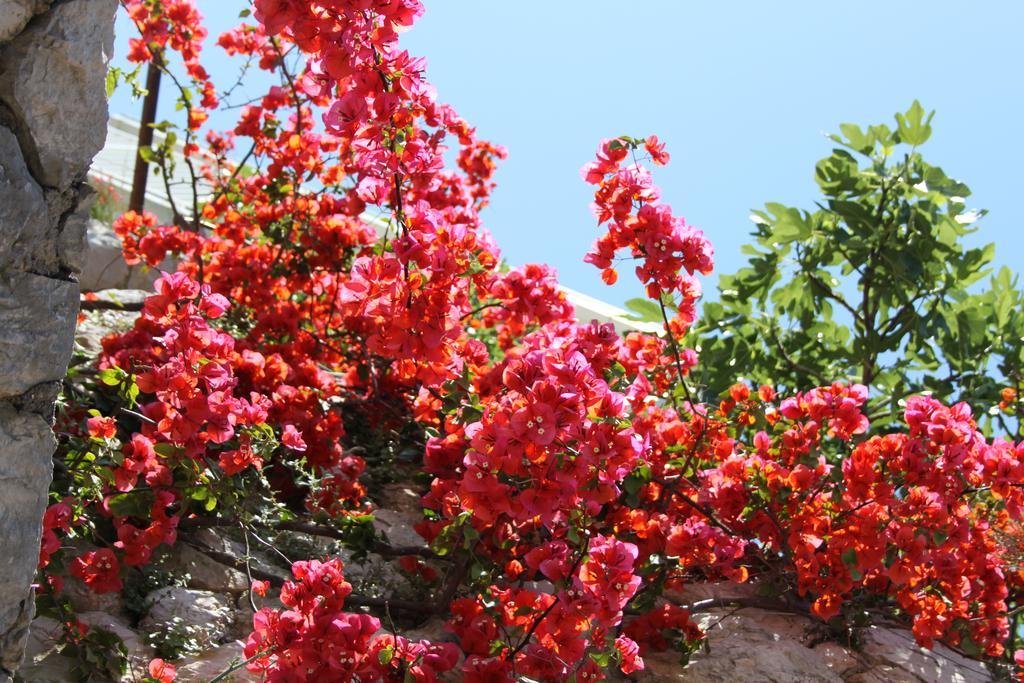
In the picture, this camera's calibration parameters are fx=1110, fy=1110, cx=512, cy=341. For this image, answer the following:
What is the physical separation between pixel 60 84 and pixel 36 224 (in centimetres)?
21

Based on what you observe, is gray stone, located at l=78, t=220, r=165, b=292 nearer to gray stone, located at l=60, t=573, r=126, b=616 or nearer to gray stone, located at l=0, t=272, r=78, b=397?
gray stone, located at l=60, t=573, r=126, b=616

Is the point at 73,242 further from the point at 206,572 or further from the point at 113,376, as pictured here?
the point at 206,572

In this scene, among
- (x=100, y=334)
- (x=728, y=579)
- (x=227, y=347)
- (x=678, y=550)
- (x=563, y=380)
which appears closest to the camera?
(x=563, y=380)

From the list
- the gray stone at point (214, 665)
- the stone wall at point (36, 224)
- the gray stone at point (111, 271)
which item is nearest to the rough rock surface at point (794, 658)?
the gray stone at point (214, 665)

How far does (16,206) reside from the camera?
A: 1593mm

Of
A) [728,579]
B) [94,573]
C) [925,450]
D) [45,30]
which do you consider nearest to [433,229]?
[45,30]

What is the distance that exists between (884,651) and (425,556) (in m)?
1.27

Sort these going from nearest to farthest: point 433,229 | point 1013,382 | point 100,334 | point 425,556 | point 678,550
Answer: point 433,229, point 678,550, point 425,556, point 1013,382, point 100,334

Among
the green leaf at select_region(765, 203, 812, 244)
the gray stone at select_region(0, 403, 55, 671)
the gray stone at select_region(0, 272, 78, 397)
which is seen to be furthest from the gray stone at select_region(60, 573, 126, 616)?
the green leaf at select_region(765, 203, 812, 244)

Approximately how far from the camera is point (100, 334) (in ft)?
14.1

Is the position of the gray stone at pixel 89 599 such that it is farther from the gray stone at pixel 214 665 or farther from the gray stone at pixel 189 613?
the gray stone at pixel 214 665

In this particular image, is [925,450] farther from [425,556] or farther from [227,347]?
[227,347]

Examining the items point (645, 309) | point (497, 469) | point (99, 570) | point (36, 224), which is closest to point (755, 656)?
point (497, 469)

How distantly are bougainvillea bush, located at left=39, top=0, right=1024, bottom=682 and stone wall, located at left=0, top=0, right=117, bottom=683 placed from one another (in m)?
0.57
